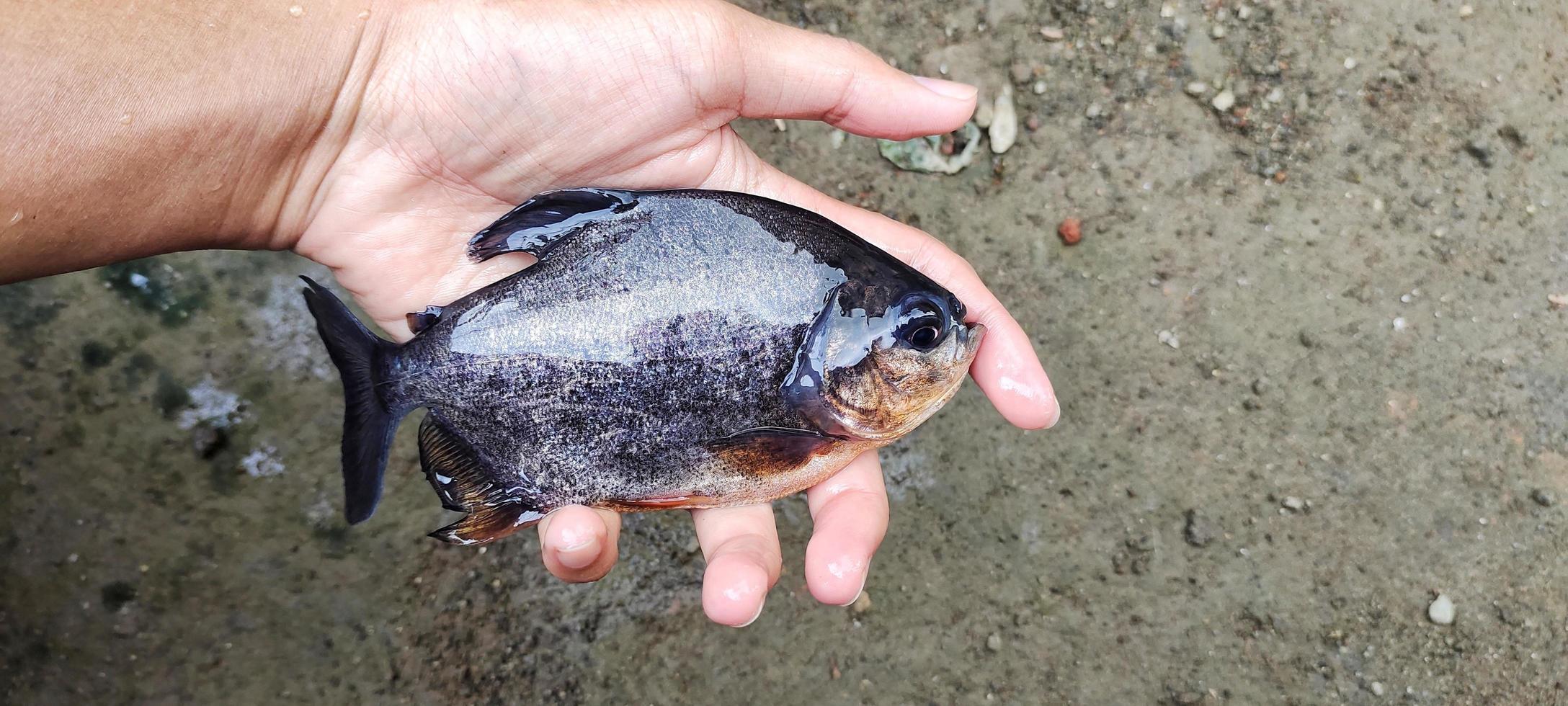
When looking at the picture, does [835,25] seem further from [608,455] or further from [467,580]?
[467,580]

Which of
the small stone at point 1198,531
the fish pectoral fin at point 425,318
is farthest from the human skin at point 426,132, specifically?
the small stone at point 1198,531

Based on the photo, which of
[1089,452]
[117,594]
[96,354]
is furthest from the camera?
[1089,452]

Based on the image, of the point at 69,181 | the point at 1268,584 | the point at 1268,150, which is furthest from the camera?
the point at 1268,150

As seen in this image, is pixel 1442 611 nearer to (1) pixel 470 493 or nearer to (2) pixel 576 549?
(2) pixel 576 549

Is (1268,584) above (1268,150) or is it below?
below

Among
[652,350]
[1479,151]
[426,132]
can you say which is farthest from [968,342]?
[1479,151]

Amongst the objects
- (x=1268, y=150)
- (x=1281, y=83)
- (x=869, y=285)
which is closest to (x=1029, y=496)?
(x=869, y=285)

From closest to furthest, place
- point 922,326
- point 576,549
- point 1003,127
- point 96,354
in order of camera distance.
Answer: point 576,549 → point 922,326 → point 96,354 → point 1003,127
